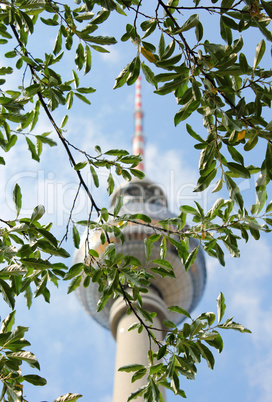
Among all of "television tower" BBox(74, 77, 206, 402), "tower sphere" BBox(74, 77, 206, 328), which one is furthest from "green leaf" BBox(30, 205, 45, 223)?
"tower sphere" BBox(74, 77, 206, 328)

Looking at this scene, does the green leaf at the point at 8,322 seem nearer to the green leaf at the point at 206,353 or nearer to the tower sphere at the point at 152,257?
the green leaf at the point at 206,353

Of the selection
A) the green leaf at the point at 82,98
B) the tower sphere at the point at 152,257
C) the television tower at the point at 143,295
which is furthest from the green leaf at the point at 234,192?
the tower sphere at the point at 152,257

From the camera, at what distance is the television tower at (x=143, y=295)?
77.9 feet

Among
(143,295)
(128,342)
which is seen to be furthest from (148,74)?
(143,295)

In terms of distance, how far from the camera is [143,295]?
1002 inches

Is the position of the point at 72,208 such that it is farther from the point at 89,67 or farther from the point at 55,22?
the point at 55,22

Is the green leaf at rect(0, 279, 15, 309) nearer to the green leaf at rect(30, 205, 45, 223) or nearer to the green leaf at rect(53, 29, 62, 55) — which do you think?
the green leaf at rect(30, 205, 45, 223)

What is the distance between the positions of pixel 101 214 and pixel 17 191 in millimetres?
863

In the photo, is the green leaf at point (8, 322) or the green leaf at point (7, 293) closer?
the green leaf at point (7, 293)

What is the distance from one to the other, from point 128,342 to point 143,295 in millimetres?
2483

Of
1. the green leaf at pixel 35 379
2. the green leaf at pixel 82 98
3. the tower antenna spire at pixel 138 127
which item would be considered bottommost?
the green leaf at pixel 35 379

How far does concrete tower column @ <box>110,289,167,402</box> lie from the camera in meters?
22.0

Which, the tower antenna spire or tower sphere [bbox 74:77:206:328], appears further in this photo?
the tower antenna spire

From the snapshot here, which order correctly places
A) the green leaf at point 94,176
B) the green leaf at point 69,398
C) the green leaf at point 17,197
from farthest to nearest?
the green leaf at point 94,176 < the green leaf at point 17,197 < the green leaf at point 69,398
